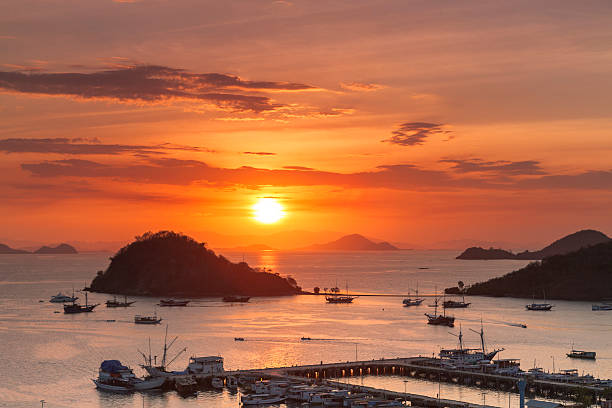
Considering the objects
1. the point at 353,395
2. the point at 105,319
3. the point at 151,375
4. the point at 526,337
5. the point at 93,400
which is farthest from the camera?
the point at 105,319

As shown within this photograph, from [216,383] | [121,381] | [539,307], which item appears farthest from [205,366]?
[539,307]

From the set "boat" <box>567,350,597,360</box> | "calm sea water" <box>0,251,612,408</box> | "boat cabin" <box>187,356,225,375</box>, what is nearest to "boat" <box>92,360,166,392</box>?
"calm sea water" <box>0,251,612,408</box>

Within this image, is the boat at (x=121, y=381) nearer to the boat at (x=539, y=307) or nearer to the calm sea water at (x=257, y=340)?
the calm sea water at (x=257, y=340)

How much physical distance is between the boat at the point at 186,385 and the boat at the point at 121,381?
2.04 metres

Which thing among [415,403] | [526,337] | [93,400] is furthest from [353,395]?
[526,337]

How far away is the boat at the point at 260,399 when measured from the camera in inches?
2889

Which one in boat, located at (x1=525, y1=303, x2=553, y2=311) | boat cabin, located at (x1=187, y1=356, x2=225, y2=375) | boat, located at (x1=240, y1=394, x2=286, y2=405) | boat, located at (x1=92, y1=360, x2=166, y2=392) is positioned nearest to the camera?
boat, located at (x1=240, y1=394, x2=286, y2=405)

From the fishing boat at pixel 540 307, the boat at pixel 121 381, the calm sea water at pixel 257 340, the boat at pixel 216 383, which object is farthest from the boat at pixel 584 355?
the fishing boat at pixel 540 307

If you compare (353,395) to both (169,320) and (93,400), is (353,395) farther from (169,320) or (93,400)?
(169,320)

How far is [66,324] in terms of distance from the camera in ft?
507

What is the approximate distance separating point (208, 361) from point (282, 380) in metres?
9.59

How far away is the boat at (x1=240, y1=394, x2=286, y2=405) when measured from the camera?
73.4m

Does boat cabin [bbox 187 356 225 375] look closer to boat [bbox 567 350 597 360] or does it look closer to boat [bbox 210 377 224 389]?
boat [bbox 210 377 224 389]

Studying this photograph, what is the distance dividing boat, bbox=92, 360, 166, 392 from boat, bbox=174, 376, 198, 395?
204 centimetres
